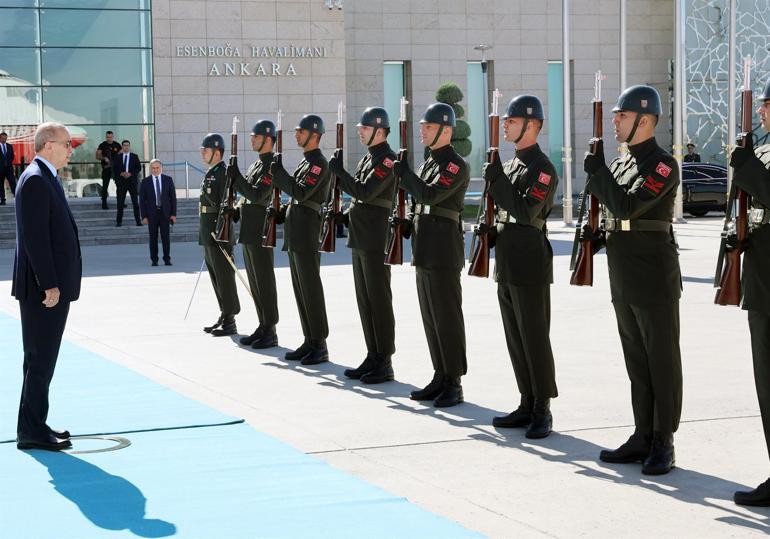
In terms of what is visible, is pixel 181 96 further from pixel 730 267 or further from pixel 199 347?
pixel 730 267

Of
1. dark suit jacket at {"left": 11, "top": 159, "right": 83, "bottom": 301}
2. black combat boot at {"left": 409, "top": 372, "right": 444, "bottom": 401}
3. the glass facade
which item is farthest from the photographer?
the glass facade

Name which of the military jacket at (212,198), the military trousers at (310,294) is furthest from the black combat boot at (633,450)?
the military jacket at (212,198)

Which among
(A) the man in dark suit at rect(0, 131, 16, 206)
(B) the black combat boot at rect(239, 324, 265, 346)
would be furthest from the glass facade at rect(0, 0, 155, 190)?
(B) the black combat boot at rect(239, 324, 265, 346)

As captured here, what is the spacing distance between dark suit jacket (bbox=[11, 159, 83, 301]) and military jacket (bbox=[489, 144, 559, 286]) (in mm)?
2456

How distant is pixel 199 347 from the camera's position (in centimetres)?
1154

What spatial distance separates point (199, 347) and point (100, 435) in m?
3.90

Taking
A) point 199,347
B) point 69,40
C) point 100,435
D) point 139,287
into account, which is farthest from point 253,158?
point 100,435

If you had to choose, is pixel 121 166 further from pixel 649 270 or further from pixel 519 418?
pixel 649 270

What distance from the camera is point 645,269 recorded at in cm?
654

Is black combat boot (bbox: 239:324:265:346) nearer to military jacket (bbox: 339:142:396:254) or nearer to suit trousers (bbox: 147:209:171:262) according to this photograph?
military jacket (bbox: 339:142:396:254)

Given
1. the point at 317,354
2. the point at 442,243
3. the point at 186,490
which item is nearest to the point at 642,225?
the point at 442,243

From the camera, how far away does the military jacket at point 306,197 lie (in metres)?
10.5

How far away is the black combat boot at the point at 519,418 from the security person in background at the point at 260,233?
4171 millimetres

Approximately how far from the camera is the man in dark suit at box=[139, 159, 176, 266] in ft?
70.0
